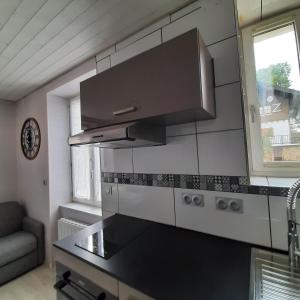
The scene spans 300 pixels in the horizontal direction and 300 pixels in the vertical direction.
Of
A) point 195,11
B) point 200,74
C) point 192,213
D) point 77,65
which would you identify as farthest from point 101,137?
point 77,65

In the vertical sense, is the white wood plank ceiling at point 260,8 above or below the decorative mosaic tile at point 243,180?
above

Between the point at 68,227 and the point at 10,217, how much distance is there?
1.01 metres

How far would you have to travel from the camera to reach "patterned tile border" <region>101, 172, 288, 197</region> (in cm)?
94

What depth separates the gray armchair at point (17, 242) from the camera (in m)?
2.04

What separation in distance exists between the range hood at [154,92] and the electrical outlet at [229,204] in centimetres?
47

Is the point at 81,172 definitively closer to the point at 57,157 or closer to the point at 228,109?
the point at 57,157

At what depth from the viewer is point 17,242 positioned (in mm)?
2186

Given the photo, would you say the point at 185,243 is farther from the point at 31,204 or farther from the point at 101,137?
the point at 31,204

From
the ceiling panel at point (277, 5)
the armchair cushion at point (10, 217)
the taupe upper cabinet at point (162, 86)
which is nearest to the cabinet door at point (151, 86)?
the taupe upper cabinet at point (162, 86)

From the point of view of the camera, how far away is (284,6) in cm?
114

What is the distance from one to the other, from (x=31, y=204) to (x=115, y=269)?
2423 millimetres

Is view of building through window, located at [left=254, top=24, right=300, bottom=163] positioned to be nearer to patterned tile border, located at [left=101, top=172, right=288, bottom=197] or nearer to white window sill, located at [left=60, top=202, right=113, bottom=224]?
patterned tile border, located at [left=101, top=172, right=288, bottom=197]

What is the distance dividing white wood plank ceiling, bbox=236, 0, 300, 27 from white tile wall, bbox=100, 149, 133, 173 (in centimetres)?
118

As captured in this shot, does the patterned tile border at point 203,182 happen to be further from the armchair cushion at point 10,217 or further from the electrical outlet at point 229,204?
the armchair cushion at point 10,217
